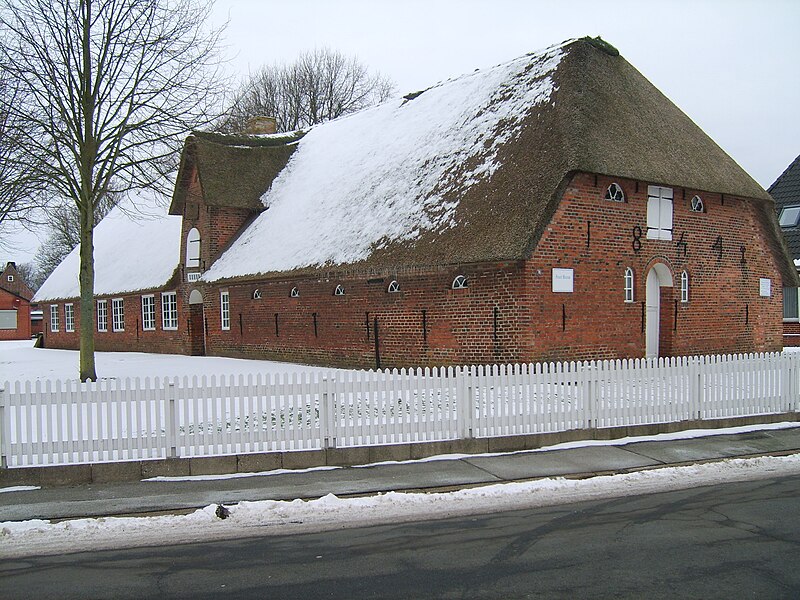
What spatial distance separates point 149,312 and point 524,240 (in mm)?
19642

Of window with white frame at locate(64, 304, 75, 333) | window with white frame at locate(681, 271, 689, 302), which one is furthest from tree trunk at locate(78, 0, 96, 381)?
window with white frame at locate(64, 304, 75, 333)

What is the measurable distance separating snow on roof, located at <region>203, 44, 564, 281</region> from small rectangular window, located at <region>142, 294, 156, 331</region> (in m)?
5.63

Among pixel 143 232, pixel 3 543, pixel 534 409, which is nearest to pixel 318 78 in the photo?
pixel 143 232

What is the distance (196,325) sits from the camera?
83.8ft

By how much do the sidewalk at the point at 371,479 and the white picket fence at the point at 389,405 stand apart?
0.47 meters

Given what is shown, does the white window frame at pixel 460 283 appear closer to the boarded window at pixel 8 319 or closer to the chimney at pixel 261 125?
the chimney at pixel 261 125

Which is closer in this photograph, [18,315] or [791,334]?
[791,334]

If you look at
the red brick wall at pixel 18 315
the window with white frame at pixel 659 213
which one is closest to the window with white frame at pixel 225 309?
the window with white frame at pixel 659 213

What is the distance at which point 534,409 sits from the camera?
10.1 m

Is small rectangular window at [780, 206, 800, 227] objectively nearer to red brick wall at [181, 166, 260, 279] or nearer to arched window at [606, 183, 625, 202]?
arched window at [606, 183, 625, 202]

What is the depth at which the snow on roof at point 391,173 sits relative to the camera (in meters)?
17.0

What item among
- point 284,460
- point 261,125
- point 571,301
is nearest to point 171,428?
point 284,460

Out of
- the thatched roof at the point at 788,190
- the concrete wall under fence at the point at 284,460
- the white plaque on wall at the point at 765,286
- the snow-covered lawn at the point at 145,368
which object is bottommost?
the concrete wall under fence at the point at 284,460

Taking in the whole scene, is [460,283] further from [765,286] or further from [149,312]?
[149,312]
